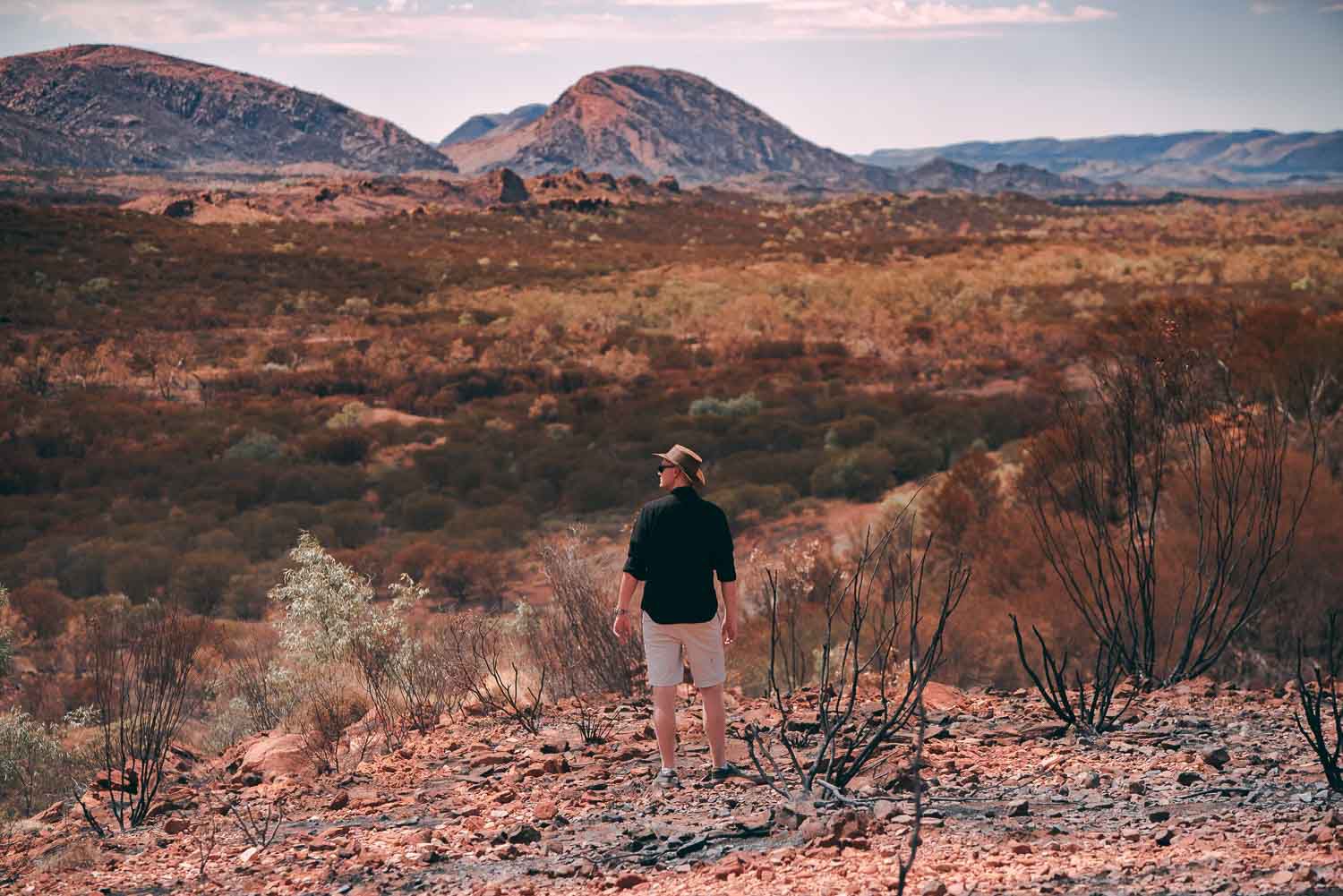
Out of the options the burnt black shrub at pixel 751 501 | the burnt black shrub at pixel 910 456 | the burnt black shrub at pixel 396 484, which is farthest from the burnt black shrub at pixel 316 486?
the burnt black shrub at pixel 910 456

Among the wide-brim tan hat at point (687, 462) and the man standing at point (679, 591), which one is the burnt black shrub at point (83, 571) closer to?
the man standing at point (679, 591)

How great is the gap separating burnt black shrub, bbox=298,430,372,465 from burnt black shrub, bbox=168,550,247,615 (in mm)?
5752

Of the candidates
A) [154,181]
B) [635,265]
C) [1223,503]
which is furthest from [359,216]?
[1223,503]

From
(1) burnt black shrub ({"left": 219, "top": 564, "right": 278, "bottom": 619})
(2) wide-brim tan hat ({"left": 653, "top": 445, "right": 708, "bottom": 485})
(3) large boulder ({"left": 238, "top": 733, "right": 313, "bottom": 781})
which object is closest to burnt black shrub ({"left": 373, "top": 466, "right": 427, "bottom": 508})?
(1) burnt black shrub ({"left": 219, "top": 564, "right": 278, "bottom": 619})

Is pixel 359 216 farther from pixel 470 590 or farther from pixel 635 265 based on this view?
pixel 470 590

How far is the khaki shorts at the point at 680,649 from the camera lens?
527cm

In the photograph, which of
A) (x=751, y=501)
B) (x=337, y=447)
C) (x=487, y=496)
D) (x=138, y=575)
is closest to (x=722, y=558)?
(x=138, y=575)

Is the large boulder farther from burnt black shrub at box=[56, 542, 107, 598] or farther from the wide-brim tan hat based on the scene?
burnt black shrub at box=[56, 542, 107, 598]

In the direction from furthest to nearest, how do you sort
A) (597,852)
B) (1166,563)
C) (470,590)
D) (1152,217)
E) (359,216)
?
(1152,217) < (359,216) < (470,590) < (1166,563) < (597,852)

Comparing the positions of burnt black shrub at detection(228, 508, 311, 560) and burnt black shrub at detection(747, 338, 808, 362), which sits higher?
burnt black shrub at detection(747, 338, 808, 362)

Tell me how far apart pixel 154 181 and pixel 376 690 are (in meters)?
133

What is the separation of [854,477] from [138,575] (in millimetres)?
11063

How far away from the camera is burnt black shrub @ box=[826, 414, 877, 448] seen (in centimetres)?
2097

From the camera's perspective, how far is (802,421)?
2308 centimetres
